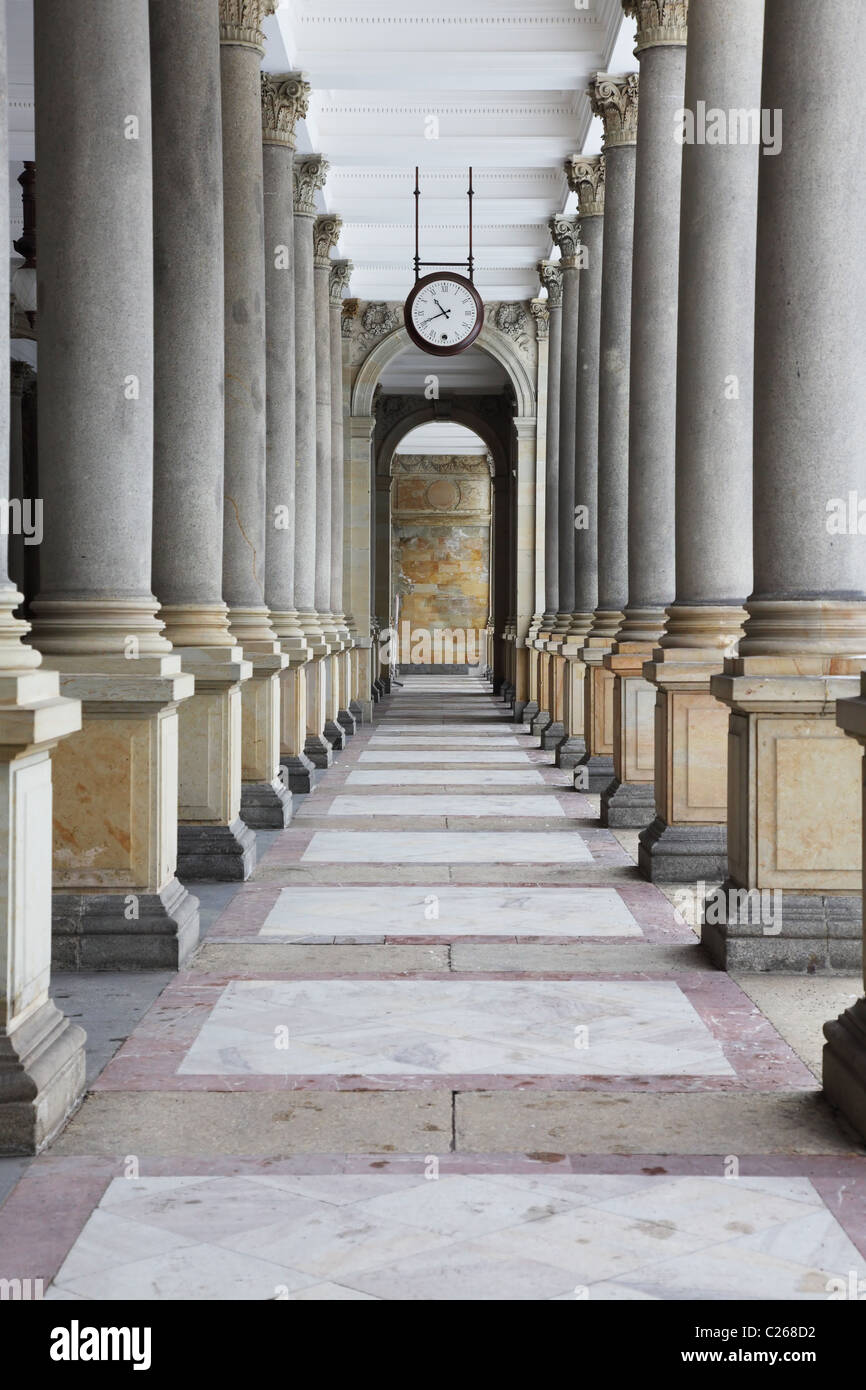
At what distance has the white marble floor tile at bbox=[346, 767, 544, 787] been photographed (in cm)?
1766

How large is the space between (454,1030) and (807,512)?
11.0 feet

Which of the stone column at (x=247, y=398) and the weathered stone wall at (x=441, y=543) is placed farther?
the weathered stone wall at (x=441, y=543)

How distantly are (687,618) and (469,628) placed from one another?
4729cm

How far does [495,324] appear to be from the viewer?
1219 inches

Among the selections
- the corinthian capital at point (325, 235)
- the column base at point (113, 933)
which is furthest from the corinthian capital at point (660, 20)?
the corinthian capital at point (325, 235)

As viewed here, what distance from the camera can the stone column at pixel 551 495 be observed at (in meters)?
25.2

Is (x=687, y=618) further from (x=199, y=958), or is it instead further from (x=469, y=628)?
(x=469, y=628)

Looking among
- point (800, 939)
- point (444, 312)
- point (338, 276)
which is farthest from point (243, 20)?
point (338, 276)

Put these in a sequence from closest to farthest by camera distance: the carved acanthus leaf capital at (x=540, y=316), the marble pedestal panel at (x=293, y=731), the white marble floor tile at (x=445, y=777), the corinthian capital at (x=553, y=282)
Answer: the marble pedestal panel at (x=293, y=731)
the white marble floor tile at (x=445, y=777)
the corinthian capital at (x=553, y=282)
the carved acanthus leaf capital at (x=540, y=316)

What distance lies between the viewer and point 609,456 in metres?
17.1

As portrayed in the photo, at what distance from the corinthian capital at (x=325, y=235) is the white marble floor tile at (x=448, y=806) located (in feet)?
36.7

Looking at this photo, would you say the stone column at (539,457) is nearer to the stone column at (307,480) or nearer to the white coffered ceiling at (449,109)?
the white coffered ceiling at (449,109)

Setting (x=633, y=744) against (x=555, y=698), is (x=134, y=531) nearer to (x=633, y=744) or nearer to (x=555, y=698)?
(x=633, y=744)
